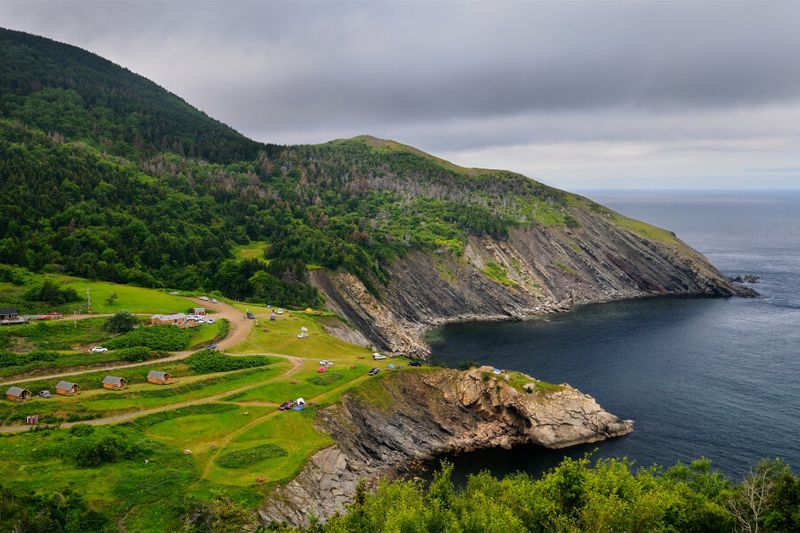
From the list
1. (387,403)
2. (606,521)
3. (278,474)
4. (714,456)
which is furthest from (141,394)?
(714,456)

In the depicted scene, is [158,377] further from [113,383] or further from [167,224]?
[167,224]

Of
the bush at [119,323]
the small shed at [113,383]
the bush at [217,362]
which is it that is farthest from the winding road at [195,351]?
the bush at [119,323]

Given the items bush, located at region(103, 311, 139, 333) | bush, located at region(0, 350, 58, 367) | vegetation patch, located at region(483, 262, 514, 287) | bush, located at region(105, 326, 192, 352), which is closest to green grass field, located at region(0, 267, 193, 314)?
bush, located at region(103, 311, 139, 333)

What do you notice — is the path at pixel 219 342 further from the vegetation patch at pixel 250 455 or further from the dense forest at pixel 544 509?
the dense forest at pixel 544 509

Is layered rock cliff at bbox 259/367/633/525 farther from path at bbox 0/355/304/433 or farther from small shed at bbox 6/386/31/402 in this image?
small shed at bbox 6/386/31/402

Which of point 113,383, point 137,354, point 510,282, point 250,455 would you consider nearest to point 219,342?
point 137,354

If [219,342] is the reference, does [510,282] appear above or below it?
above

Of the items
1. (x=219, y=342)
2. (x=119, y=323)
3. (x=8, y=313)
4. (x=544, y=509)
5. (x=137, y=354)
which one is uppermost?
(x=8, y=313)
